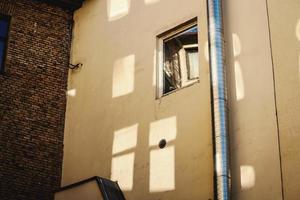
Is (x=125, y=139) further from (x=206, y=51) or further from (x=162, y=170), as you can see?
(x=206, y=51)

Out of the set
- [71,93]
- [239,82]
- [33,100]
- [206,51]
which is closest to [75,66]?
[71,93]

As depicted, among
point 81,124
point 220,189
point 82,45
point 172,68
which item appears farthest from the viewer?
point 82,45

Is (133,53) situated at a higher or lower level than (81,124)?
higher

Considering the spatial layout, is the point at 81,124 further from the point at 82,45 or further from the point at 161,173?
the point at 161,173

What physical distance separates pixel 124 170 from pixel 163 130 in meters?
1.13

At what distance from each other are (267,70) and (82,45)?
207 inches

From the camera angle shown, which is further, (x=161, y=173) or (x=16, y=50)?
(x=16, y=50)

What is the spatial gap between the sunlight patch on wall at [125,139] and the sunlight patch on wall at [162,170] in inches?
27.7

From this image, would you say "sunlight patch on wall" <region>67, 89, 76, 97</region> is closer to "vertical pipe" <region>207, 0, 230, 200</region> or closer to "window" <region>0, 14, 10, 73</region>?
"window" <region>0, 14, 10, 73</region>

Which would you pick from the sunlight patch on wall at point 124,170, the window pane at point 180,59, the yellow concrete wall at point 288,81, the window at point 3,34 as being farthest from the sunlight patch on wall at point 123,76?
the yellow concrete wall at point 288,81

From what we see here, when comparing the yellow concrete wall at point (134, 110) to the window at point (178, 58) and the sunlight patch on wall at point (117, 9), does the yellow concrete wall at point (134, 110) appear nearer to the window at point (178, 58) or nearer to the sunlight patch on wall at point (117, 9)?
the sunlight patch on wall at point (117, 9)

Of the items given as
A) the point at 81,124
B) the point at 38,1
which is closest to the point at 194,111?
the point at 81,124

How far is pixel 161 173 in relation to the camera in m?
9.87

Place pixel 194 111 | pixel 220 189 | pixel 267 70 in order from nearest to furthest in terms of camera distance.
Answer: pixel 220 189
pixel 267 70
pixel 194 111
